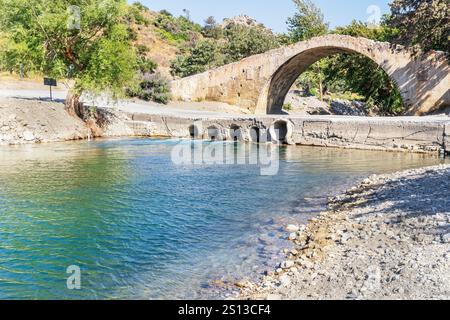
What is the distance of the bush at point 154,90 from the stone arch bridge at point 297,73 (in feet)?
3.65

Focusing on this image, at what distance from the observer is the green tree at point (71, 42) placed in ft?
84.3

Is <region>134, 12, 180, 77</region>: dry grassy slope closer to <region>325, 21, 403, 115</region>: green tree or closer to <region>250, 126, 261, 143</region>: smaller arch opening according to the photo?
<region>325, 21, 403, 115</region>: green tree

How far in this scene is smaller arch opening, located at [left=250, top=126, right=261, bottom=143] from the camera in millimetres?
28188

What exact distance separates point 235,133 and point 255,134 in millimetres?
1436

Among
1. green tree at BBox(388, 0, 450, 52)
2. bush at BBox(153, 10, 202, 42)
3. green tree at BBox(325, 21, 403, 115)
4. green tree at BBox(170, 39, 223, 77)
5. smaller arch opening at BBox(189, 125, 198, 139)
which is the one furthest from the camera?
bush at BBox(153, 10, 202, 42)

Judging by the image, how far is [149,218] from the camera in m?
10.8

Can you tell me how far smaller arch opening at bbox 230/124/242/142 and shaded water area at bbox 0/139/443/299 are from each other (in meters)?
9.08

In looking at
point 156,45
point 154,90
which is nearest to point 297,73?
point 154,90

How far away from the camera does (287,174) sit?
1683 cm

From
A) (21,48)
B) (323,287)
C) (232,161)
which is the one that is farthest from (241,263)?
(21,48)

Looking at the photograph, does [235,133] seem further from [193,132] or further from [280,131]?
[193,132]

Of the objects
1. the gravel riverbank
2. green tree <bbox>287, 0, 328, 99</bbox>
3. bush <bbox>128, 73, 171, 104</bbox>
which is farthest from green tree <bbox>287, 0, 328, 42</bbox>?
the gravel riverbank

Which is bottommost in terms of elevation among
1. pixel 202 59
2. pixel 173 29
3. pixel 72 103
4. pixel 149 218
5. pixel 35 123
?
pixel 149 218

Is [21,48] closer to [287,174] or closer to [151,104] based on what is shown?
[151,104]
